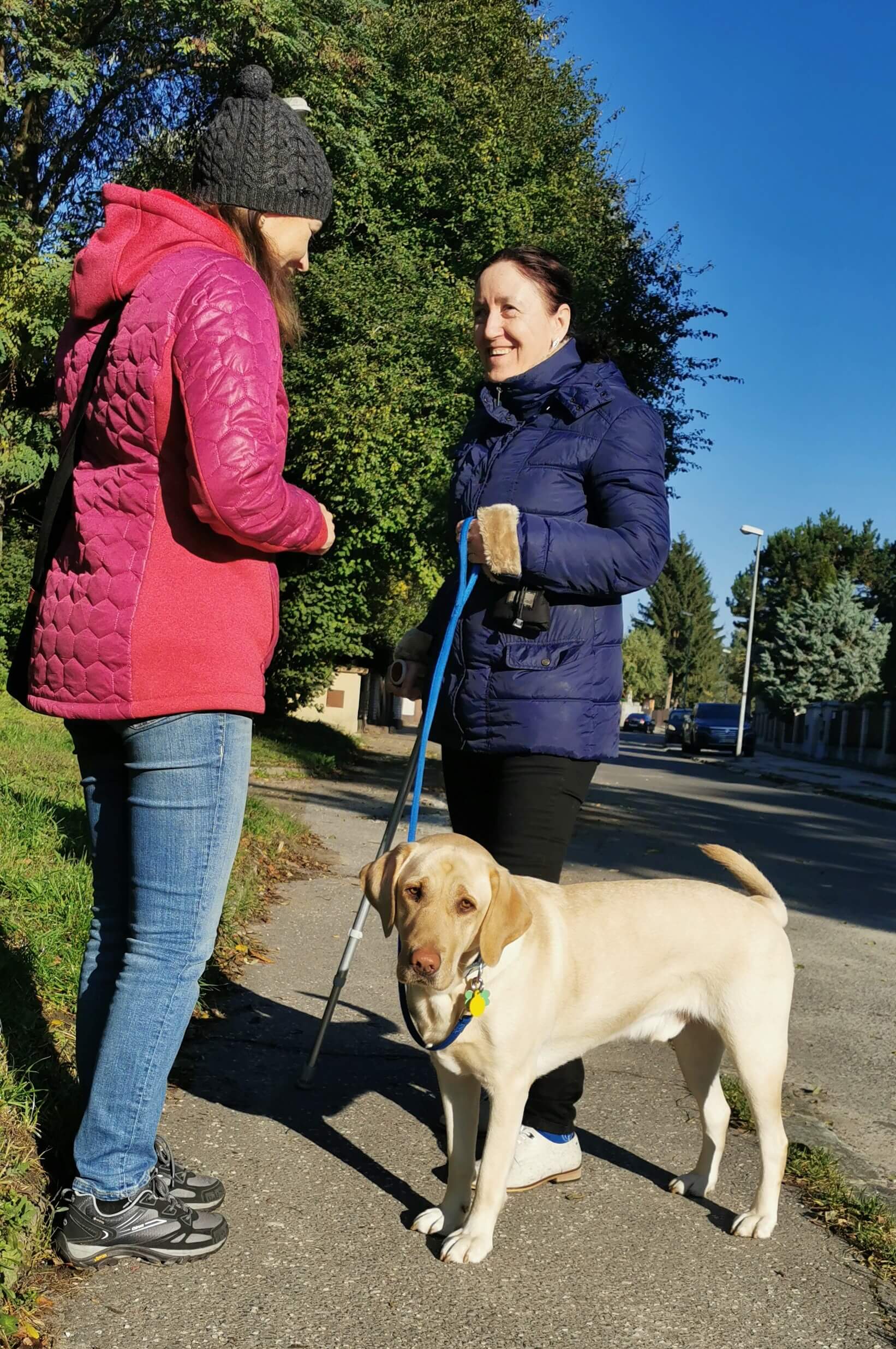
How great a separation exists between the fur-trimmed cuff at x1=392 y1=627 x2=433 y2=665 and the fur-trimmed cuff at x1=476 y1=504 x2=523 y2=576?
1.93ft

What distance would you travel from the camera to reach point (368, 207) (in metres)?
21.1

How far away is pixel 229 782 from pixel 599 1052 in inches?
101

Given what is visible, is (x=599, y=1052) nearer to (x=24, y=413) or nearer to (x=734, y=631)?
(x=24, y=413)

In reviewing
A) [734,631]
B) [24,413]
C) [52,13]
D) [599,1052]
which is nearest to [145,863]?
[599,1052]

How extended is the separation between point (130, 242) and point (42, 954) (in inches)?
95.7

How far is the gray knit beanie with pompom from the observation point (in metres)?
2.71

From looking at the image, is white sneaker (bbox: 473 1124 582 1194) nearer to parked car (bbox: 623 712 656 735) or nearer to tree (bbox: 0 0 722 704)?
tree (bbox: 0 0 722 704)

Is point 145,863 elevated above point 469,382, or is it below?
below

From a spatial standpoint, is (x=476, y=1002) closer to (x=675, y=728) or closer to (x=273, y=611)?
(x=273, y=611)

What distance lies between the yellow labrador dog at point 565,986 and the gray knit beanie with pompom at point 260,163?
62.1 inches

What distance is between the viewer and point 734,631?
11212 centimetres

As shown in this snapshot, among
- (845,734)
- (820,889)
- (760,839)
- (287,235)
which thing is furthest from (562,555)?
(845,734)

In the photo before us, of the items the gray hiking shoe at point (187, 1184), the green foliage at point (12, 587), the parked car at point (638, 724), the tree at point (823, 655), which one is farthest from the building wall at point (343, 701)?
the parked car at point (638, 724)

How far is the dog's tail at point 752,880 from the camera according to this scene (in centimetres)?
328
